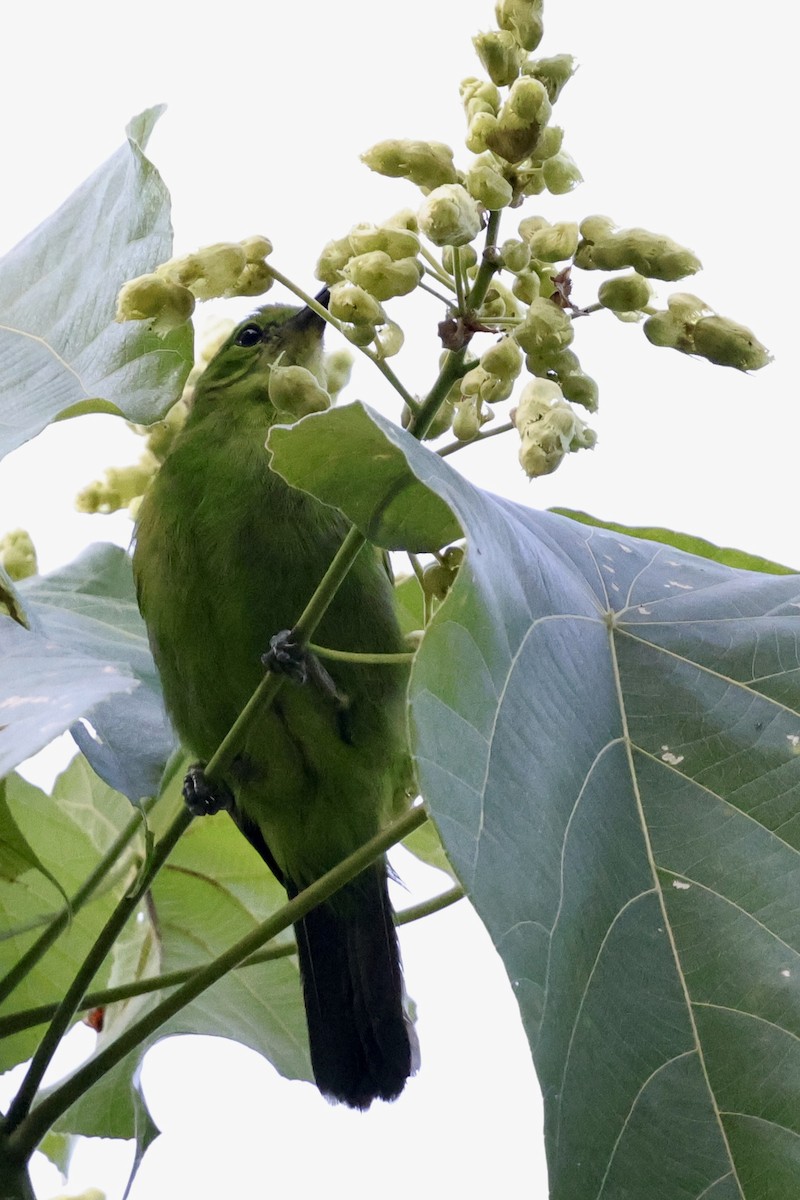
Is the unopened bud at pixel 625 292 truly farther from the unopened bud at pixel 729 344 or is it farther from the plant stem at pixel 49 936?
the plant stem at pixel 49 936

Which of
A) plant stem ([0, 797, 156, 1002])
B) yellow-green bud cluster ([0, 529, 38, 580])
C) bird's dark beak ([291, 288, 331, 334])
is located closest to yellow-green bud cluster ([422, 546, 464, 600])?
plant stem ([0, 797, 156, 1002])

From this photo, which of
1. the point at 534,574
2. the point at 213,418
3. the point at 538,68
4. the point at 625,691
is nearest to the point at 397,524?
the point at 534,574

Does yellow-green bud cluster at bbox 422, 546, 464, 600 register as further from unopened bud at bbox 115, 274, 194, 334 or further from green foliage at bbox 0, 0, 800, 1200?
unopened bud at bbox 115, 274, 194, 334

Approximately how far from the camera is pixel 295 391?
1197 millimetres

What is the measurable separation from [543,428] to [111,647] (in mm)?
1016

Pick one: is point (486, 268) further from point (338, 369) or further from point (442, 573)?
point (338, 369)

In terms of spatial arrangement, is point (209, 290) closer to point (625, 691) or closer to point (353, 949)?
point (625, 691)

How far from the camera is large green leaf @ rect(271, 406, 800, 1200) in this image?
0.92 m

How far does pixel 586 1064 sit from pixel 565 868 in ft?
0.46

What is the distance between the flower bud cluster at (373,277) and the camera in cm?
114

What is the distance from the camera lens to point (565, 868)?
39.1 inches

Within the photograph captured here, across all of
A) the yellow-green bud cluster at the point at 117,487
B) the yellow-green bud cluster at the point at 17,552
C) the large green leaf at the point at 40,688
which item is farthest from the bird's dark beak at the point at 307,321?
the large green leaf at the point at 40,688

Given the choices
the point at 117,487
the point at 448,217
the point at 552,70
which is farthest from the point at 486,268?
the point at 117,487

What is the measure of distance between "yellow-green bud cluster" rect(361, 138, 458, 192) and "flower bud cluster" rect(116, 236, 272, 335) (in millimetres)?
145
